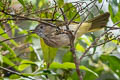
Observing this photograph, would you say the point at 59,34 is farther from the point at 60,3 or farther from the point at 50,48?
the point at 60,3

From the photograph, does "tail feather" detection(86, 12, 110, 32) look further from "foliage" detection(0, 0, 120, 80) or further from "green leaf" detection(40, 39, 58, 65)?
"green leaf" detection(40, 39, 58, 65)

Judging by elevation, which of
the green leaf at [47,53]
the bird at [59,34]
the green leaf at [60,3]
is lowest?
the green leaf at [47,53]

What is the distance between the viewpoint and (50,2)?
4.01ft

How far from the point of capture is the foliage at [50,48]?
122 cm

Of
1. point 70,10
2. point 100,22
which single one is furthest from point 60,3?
point 100,22

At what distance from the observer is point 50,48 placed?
1644mm

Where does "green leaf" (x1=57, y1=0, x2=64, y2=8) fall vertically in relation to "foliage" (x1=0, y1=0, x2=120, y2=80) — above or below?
above

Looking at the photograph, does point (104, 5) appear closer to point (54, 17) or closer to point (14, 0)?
point (54, 17)

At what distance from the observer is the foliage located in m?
1.22

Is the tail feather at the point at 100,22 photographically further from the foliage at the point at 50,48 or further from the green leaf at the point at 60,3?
the green leaf at the point at 60,3

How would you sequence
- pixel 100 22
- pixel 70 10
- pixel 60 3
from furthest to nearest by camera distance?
pixel 100 22, pixel 70 10, pixel 60 3

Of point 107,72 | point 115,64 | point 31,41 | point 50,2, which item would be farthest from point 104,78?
point 50,2

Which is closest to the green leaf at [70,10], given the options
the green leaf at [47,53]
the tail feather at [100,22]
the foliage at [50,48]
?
the foliage at [50,48]

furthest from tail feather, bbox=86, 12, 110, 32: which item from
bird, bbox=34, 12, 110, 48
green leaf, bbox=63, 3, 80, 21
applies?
green leaf, bbox=63, 3, 80, 21
